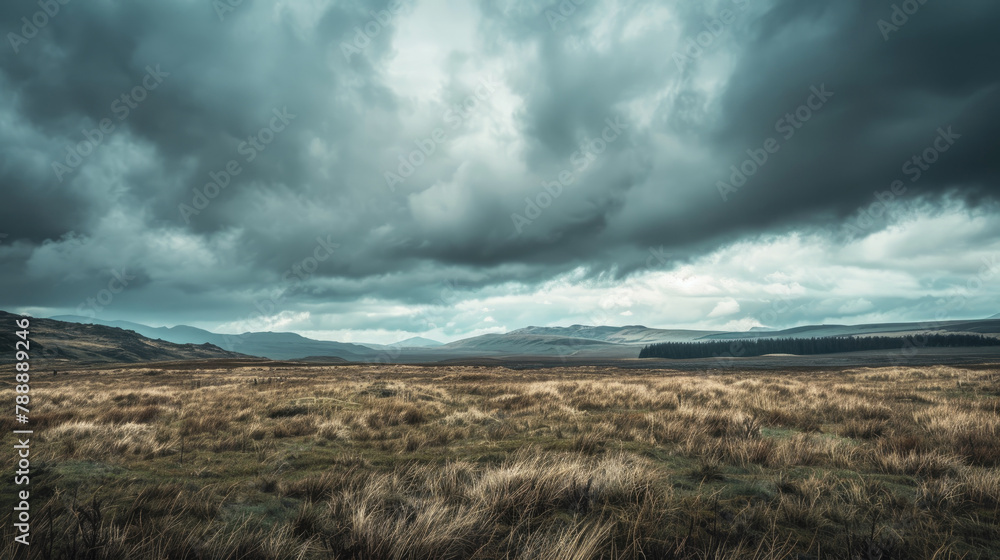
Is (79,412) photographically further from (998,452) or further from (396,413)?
(998,452)

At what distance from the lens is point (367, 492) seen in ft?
15.1

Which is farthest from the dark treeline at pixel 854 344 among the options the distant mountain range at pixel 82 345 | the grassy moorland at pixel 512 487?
the distant mountain range at pixel 82 345

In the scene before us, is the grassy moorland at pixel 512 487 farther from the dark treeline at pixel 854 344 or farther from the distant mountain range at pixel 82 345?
the dark treeline at pixel 854 344

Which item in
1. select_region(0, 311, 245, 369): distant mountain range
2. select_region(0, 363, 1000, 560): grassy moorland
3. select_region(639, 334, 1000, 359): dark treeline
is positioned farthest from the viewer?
select_region(639, 334, 1000, 359): dark treeline

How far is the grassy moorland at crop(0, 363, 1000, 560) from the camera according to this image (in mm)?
3426

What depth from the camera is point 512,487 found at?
470 centimetres

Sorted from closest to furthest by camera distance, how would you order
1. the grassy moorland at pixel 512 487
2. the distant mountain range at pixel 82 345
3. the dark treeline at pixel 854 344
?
the grassy moorland at pixel 512 487 → the distant mountain range at pixel 82 345 → the dark treeline at pixel 854 344

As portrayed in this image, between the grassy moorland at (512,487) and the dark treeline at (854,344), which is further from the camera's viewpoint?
the dark treeline at (854,344)

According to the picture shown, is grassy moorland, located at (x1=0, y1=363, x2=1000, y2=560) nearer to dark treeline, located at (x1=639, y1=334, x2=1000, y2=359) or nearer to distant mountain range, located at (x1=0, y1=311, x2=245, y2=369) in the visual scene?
distant mountain range, located at (x1=0, y1=311, x2=245, y2=369)

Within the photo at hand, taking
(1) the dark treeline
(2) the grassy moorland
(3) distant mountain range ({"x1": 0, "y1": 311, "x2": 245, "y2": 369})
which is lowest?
(1) the dark treeline

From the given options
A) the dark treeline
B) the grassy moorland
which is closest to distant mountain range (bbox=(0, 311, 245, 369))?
the grassy moorland

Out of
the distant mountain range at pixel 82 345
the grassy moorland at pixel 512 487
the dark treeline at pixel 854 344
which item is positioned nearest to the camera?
the grassy moorland at pixel 512 487

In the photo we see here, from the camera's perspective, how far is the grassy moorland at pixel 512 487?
3426mm

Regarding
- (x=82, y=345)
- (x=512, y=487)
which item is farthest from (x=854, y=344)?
(x=82, y=345)
